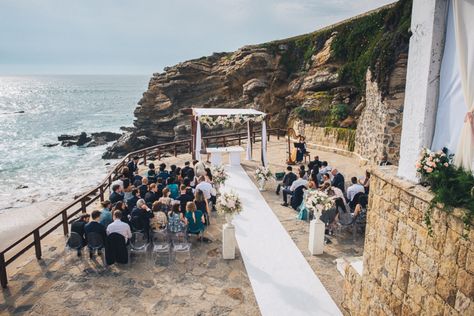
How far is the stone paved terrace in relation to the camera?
6.28 m

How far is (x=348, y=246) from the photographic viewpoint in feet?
28.0

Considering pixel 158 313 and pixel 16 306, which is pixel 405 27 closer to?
pixel 158 313

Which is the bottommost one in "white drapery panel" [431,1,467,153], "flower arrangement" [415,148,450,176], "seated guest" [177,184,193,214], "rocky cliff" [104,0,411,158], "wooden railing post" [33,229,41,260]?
"wooden railing post" [33,229,41,260]

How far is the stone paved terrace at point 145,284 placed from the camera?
6277 millimetres

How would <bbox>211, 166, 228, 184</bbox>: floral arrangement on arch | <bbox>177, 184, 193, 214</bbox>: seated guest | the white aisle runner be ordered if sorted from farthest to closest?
<bbox>211, 166, 228, 184</bbox>: floral arrangement on arch < <bbox>177, 184, 193, 214</bbox>: seated guest < the white aisle runner

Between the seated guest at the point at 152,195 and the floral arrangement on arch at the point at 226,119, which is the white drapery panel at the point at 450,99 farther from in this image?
the floral arrangement on arch at the point at 226,119

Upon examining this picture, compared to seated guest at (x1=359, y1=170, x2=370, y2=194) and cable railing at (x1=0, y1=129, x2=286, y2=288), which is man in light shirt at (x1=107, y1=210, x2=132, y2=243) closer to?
cable railing at (x1=0, y1=129, x2=286, y2=288)

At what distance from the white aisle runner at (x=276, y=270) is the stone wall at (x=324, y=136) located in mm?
10306

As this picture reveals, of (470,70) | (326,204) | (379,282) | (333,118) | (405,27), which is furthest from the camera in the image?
(333,118)

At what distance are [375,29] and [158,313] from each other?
866 inches

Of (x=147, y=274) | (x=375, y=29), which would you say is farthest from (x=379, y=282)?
(x=375, y=29)

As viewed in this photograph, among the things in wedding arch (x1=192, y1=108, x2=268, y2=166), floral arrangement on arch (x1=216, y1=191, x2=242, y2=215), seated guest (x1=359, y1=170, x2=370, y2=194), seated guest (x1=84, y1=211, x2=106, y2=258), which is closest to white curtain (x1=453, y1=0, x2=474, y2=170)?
floral arrangement on arch (x1=216, y1=191, x2=242, y2=215)

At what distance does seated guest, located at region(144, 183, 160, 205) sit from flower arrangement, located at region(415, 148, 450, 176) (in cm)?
725

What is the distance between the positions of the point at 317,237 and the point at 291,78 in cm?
2562
